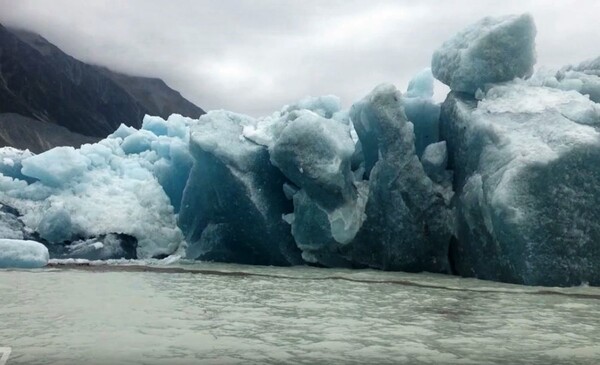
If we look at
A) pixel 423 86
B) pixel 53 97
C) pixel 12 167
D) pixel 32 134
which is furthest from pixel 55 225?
pixel 53 97

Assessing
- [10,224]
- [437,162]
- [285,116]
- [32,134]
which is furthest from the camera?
[32,134]

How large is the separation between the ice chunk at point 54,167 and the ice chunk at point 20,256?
2.39m

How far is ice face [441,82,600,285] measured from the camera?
5559 millimetres

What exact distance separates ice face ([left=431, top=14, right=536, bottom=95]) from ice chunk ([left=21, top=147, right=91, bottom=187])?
17.9 ft

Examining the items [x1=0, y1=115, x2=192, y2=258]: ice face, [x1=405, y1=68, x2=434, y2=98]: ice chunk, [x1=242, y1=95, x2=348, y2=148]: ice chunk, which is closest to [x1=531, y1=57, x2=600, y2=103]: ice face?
[x1=405, y1=68, x2=434, y2=98]: ice chunk

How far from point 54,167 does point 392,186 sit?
16.0 feet

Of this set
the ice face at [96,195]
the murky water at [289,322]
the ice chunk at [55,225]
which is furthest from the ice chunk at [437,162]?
the ice chunk at [55,225]

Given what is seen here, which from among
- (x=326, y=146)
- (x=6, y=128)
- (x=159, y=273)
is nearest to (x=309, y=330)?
(x=159, y=273)

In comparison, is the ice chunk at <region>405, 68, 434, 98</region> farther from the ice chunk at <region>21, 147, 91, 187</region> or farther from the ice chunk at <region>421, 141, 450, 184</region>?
the ice chunk at <region>21, 147, 91, 187</region>

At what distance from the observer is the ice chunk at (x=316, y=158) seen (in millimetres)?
7172

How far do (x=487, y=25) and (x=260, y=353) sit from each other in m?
5.82

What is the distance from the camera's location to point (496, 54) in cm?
695

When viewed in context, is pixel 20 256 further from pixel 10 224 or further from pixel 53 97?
pixel 53 97

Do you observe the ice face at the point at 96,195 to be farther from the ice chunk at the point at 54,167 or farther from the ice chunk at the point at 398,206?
the ice chunk at the point at 398,206
